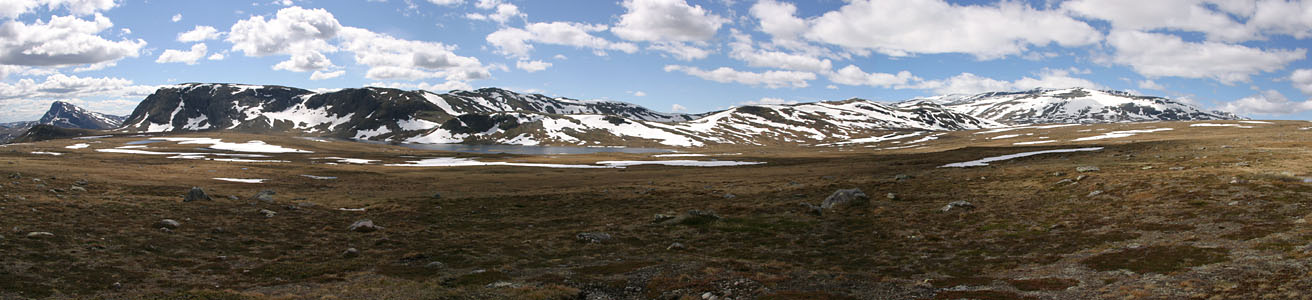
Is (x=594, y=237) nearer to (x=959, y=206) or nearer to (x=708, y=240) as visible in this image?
(x=708, y=240)

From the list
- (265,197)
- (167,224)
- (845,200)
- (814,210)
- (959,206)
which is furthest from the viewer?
(265,197)

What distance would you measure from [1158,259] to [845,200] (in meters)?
23.0

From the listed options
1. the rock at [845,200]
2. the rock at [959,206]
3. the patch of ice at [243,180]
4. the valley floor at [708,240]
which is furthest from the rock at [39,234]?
the rock at [959,206]

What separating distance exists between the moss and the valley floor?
0.12 meters

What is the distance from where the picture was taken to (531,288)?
21578 mm

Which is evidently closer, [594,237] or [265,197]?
[594,237]

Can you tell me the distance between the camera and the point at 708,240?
111 feet

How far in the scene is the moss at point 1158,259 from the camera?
66.5 feet

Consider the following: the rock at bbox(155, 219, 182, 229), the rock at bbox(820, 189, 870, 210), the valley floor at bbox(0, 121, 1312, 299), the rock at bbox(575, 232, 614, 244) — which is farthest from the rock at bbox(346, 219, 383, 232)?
the rock at bbox(820, 189, 870, 210)

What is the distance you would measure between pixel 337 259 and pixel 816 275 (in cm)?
2226

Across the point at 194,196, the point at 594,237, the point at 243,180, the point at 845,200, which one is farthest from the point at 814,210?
the point at 243,180

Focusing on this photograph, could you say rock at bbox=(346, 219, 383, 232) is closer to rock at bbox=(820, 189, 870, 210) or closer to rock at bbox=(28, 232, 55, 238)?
rock at bbox=(28, 232, 55, 238)

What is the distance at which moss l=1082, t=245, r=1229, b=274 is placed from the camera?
20281 millimetres

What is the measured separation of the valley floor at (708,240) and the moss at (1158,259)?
116 millimetres
